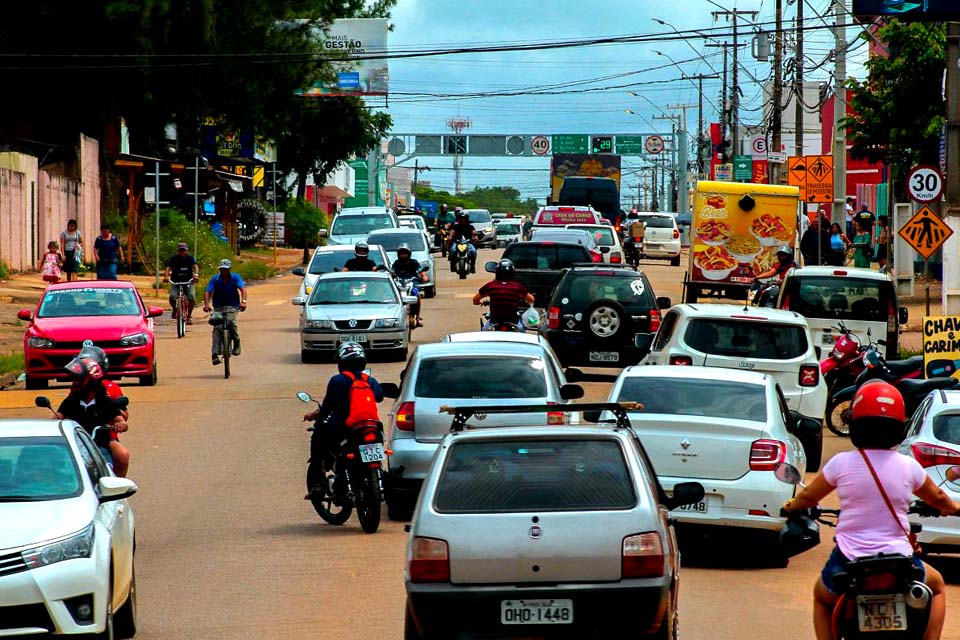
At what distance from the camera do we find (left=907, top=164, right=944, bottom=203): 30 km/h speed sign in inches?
1005

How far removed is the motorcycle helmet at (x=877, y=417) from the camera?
278 inches

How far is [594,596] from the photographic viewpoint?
777 centimetres

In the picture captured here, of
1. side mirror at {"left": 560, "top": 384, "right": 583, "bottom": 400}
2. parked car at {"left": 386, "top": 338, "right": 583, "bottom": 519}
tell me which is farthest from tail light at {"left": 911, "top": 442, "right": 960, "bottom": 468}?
side mirror at {"left": 560, "top": 384, "right": 583, "bottom": 400}

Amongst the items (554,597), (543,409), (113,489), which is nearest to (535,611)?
(554,597)

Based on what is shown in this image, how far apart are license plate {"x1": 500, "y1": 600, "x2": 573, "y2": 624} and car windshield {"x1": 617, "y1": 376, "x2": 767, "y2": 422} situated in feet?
17.0

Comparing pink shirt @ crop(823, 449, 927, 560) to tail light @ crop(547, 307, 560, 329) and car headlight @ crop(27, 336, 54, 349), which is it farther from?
car headlight @ crop(27, 336, 54, 349)

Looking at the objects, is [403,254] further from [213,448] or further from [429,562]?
[429,562]

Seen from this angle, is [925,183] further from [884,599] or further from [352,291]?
[884,599]

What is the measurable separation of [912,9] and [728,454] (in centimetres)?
2143

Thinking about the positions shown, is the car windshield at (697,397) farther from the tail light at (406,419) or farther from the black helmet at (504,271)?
the black helmet at (504,271)

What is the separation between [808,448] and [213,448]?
6931 millimetres

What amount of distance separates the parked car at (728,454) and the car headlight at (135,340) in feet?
41.3

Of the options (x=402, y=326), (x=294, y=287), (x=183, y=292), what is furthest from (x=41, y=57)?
(x=402, y=326)

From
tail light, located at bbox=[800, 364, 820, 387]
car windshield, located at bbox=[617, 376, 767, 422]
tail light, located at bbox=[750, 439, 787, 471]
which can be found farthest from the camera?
tail light, located at bbox=[800, 364, 820, 387]
